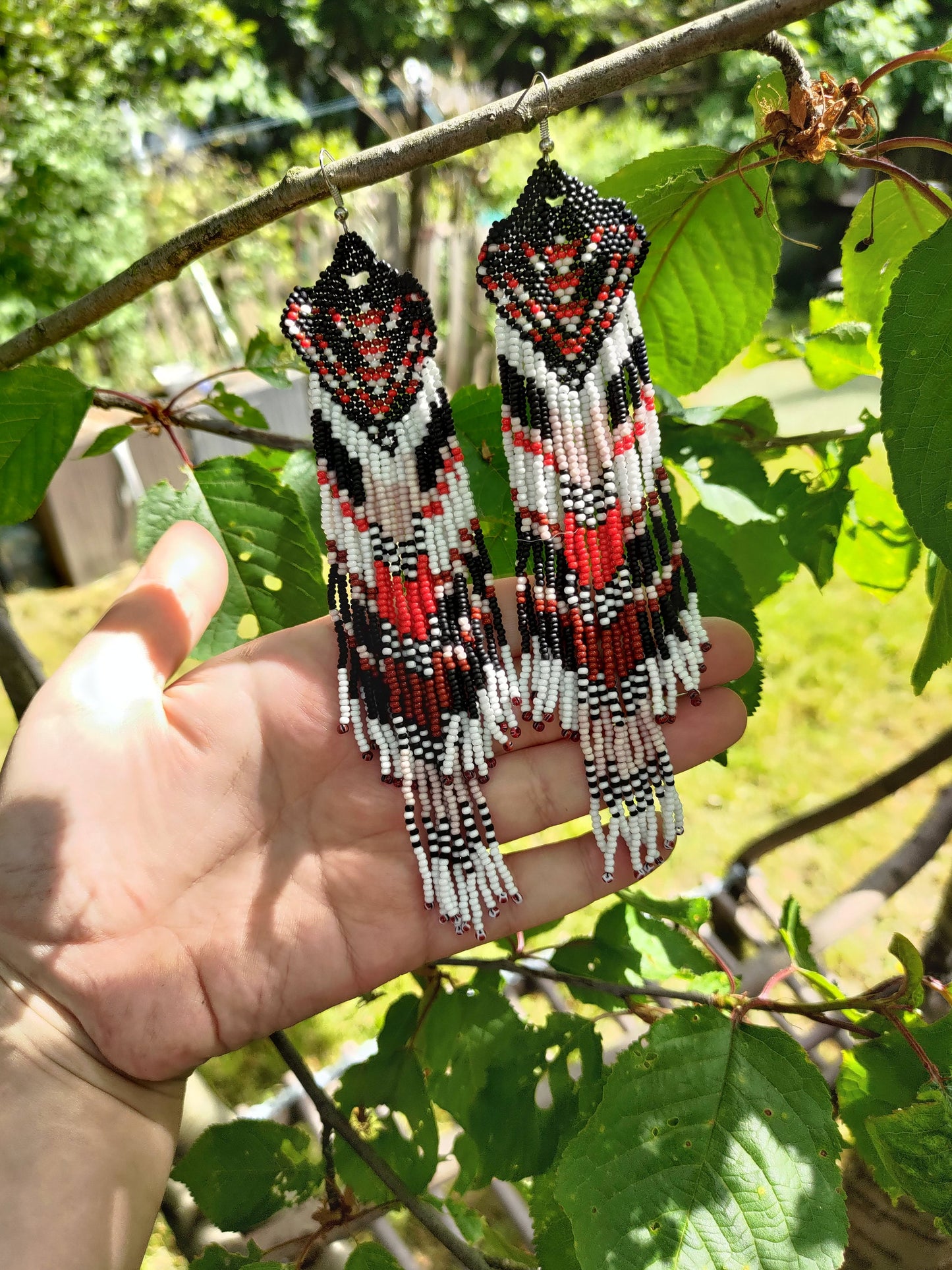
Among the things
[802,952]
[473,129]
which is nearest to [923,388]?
[473,129]

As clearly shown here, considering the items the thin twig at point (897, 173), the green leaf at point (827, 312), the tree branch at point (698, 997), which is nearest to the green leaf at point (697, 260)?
the thin twig at point (897, 173)

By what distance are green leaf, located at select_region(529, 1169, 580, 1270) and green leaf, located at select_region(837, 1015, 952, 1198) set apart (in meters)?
0.41

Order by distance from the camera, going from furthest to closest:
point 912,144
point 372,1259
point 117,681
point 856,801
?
point 856,801 → point 117,681 → point 372,1259 → point 912,144

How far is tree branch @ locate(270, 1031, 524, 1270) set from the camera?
1214mm

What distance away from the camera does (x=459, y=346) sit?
24.8ft

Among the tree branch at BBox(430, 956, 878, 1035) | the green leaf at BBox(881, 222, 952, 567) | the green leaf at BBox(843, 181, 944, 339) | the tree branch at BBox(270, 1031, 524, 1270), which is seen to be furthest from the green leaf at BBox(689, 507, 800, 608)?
the tree branch at BBox(270, 1031, 524, 1270)

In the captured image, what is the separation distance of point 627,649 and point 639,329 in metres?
0.46

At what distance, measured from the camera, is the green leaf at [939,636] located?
1.23 m

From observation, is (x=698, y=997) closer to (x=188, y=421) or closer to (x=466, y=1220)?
(x=466, y=1220)

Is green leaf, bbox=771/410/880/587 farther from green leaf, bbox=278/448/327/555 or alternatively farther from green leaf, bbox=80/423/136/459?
green leaf, bbox=80/423/136/459

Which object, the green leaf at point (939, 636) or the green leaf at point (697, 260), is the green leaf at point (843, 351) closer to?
the green leaf at point (697, 260)

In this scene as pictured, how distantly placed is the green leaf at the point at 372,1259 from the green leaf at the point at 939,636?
1.01 meters

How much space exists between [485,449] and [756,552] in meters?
0.52

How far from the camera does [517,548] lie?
4.51ft
